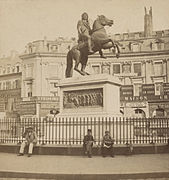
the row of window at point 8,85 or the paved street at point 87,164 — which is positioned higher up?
the row of window at point 8,85

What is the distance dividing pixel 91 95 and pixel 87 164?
188 cm

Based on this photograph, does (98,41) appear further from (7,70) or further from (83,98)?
(7,70)

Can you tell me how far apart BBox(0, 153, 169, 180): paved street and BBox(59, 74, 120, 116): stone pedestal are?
50.5 inches

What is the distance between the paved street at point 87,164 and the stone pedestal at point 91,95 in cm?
128

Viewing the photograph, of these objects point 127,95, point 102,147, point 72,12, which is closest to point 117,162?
point 102,147

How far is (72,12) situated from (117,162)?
2678 millimetres

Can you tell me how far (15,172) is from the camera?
360cm

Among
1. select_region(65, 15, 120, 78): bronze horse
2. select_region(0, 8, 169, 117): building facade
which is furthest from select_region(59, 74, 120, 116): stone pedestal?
select_region(0, 8, 169, 117): building facade

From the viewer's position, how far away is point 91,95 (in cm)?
565

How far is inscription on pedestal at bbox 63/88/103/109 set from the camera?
557 cm

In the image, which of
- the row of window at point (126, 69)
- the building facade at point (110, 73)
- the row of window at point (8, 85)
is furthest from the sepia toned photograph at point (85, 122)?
the row of window at point (126, 69)

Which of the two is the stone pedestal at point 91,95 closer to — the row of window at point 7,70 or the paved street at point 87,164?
the paved street at point 87,164

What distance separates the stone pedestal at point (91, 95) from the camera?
5.52 m

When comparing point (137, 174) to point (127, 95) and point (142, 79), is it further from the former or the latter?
point (142, 79)
